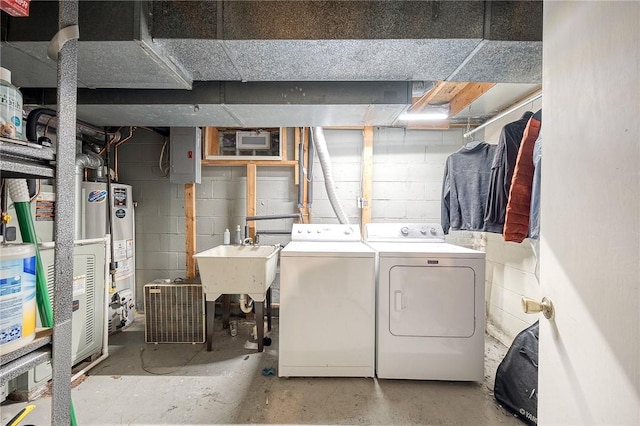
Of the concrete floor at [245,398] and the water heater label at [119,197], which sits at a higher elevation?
the water heater label at [119,197]

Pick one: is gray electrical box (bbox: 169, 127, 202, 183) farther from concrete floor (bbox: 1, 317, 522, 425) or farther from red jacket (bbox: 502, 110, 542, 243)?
red jacket (bbox: 502, 110, 542, 243)

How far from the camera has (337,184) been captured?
312 cm

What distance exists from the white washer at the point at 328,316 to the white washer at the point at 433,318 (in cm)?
12

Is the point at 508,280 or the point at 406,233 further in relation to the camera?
the point at 406,233

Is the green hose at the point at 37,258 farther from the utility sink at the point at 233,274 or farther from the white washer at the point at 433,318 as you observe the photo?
the white washer at the point at 433,318

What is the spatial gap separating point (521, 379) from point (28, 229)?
2.41 metres

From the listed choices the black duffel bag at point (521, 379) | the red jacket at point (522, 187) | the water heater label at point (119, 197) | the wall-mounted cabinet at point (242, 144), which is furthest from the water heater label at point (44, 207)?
the black duffel bag at point (521, 379)

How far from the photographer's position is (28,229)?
27.8 inches

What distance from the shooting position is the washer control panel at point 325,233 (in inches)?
107

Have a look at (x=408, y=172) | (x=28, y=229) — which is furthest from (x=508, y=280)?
(x=28, y=229)

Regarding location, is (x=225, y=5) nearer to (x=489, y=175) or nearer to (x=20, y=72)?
(x=20, y=72)

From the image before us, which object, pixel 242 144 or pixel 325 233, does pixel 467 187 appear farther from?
pixel 242 144

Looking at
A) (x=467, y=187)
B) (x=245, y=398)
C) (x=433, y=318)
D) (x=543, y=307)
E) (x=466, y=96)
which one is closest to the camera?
(x=543, y=307)

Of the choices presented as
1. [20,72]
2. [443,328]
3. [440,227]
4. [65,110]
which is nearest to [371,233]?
[440,227]
